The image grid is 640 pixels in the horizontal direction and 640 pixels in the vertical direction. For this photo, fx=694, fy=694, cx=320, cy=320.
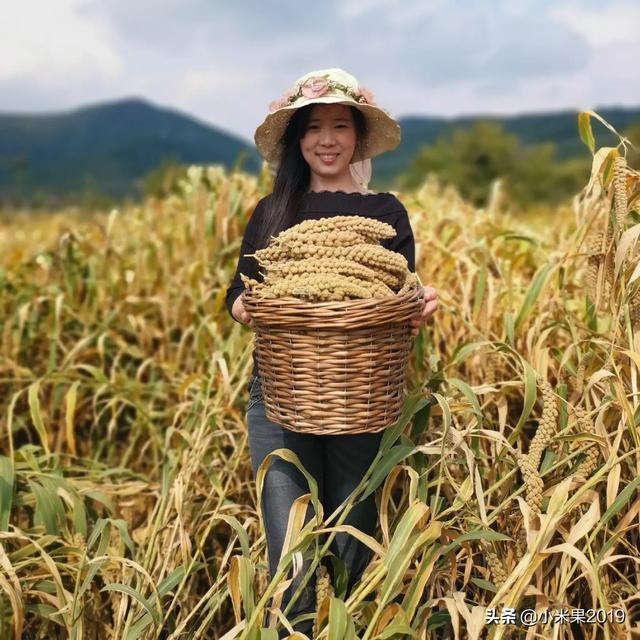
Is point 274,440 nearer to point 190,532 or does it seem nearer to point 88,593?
point 190,532

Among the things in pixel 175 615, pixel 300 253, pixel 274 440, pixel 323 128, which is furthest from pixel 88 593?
pixel 323 128

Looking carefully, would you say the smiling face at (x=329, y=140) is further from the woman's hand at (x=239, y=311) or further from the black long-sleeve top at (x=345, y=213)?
the woman's hand at (x=239, y=311)

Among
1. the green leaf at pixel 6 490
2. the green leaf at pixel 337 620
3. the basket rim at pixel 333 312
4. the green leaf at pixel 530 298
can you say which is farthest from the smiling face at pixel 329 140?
the green leaf at pixel 6 490

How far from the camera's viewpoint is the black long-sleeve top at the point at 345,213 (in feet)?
5.90

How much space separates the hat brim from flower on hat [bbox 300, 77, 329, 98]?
0.05 feet

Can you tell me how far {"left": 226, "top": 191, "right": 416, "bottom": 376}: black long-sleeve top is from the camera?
70.7 inches

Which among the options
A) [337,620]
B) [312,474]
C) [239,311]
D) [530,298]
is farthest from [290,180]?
[337,620]

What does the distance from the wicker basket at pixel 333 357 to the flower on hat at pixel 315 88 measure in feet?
1.86

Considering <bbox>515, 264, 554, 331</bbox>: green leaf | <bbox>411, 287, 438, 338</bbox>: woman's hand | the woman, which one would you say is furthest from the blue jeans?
<bbox>515, 264, 554, 331</bbox>: green leaf

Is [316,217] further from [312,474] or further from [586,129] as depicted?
[586,129]

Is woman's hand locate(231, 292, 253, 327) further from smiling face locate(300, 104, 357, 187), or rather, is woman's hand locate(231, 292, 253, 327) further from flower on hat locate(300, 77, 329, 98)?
flower on hat locate(300, 77, 329, 98)

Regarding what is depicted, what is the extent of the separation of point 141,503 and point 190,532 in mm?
307

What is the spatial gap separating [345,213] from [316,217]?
0.26 ft

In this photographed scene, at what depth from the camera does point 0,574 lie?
1.70 m
